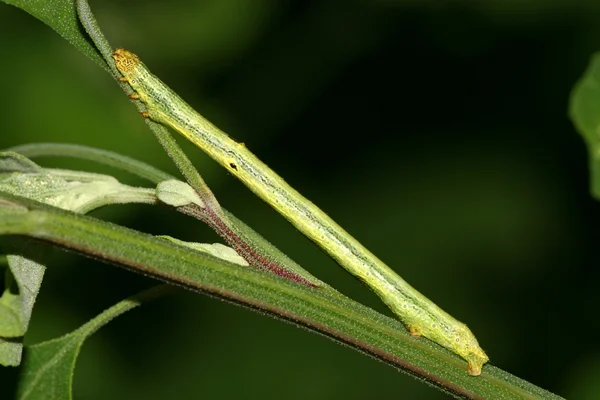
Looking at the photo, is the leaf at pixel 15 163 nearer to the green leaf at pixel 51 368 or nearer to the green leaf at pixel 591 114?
the green leaf at pixel 51 368

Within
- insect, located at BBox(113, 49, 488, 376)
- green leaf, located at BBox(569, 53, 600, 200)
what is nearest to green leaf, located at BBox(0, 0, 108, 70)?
insect, located at BBox(113, 49, 488, 376)

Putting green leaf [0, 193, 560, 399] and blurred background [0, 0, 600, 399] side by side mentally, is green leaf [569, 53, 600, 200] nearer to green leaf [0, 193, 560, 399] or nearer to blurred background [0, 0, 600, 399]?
green leaf [0, 193, 560, 399]

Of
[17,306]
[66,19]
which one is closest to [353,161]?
[66,19]

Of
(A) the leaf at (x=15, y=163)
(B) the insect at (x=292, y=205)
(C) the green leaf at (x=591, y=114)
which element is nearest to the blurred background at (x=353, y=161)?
(B) the insect at (x=292, y=205)

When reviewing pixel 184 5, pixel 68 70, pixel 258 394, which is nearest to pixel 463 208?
pixel 258 394

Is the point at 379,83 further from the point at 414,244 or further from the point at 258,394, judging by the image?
the point at 258,394
